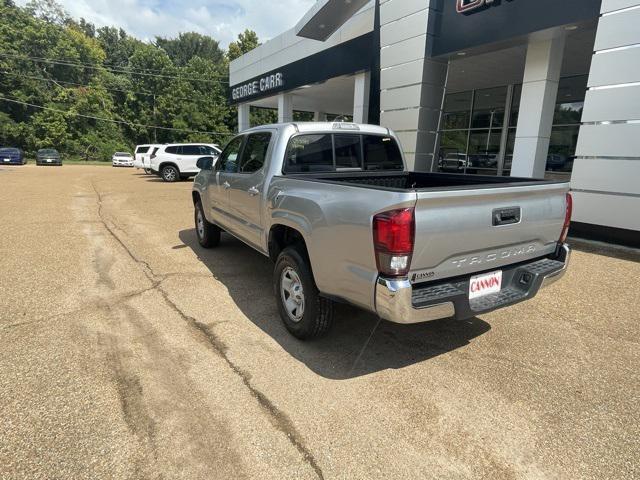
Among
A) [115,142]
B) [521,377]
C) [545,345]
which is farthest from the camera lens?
[115,142]

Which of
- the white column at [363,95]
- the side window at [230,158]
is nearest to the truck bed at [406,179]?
the side window at [230,158]

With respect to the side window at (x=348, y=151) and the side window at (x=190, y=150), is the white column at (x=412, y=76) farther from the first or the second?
the side window at (x=190, y=150)

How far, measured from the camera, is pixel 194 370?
293cm

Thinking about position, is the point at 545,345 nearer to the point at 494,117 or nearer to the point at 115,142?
the point at 494,117

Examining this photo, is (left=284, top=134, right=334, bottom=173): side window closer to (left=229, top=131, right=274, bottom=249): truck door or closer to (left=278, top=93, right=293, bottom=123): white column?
(left=229, top=131, right=274, bottom=249): truck door

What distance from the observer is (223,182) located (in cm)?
516

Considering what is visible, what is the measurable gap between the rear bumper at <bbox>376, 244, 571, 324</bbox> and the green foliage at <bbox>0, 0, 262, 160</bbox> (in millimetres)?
46939

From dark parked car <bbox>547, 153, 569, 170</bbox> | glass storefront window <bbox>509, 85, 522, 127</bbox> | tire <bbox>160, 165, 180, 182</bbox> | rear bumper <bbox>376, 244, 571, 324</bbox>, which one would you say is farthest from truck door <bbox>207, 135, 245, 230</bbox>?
tire <bbox>160, 165, 180, 182</bbox>

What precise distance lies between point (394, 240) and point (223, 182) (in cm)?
336

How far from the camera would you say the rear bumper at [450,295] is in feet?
A: 8.04

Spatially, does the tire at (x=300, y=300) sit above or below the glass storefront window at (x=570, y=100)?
below

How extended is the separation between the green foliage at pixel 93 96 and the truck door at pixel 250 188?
4453 centimetres

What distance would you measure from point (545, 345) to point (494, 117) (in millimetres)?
14747

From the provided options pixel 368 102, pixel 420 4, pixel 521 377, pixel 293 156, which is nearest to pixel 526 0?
pixel 420 4
